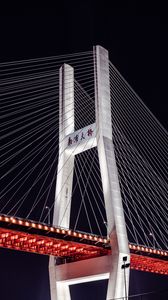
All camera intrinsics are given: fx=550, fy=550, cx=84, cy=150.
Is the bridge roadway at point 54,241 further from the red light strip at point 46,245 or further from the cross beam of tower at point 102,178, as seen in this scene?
the cross beam of tower at point 102,178

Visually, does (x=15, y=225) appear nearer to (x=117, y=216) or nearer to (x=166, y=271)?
(x=117, y=216)

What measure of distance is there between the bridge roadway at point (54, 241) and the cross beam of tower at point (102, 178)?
0.63 meters

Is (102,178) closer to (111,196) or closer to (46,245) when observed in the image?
(111,196)

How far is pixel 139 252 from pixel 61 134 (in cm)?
799

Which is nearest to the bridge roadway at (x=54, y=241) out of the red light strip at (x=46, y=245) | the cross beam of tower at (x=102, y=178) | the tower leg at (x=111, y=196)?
the red light strip at (x=46, y=245)

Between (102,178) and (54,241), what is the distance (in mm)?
3865

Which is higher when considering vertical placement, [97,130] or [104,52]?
[104,52]

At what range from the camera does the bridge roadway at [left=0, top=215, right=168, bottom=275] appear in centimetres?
2410

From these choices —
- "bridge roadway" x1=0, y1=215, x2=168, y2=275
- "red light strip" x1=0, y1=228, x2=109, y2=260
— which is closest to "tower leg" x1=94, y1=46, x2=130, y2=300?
"bridge roadway" x1=0, y1=215, x2=168, y2=275

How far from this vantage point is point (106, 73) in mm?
29828

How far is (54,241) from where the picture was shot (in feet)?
87.2

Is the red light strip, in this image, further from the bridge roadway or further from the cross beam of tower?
the cross beam of tower

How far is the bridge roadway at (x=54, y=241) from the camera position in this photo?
24098mm

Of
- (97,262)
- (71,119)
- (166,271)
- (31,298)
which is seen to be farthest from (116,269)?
(31,298)
